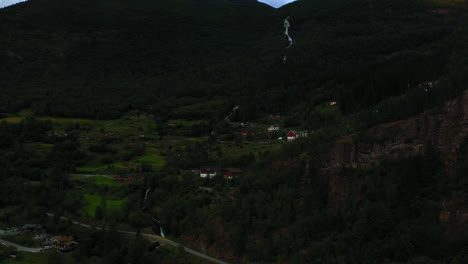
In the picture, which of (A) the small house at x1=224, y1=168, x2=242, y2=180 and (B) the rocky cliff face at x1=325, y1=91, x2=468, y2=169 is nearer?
(B) the rocky cliff face at x1=325, y1=91, x2=468, y2=169

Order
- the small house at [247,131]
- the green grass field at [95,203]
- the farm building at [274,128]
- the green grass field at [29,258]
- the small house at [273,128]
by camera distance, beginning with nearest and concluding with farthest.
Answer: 1. the green grass field at [29,258]
2. the green grass field at [95,203]
3. the small house at [273,128]
4. the farm building at [274,128]
5. the small house at [247,131]

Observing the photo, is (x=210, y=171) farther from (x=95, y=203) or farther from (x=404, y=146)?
(x=404, y=146)

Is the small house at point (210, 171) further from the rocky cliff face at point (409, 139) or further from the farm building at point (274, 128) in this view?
the farm building at point (274, 128)

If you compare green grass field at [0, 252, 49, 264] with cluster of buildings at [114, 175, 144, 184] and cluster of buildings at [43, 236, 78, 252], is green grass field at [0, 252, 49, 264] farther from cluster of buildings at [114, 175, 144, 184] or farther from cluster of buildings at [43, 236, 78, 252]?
cluster of buildings at [114, 175, 144, 184]

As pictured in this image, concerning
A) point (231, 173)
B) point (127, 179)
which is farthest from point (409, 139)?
point (127, 179)

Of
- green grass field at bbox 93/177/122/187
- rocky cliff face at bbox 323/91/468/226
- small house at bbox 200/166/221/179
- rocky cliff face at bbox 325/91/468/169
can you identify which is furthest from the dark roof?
rocky cliff face at bbox 325/91/468/169

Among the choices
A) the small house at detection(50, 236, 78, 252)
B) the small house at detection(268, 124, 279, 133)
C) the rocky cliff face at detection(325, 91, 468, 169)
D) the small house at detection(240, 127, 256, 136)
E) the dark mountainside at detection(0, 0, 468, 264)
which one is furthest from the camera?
the small house at detection(240, 127, 256, 136)

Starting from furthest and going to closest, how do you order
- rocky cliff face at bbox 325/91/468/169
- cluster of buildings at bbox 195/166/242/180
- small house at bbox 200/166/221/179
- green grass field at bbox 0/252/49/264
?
small house at bbox 200/166/221/179 < cluster of buildings at bbox 195/166/242/180 < green grass field at bbox 0/252/49/264 < rocky cliff face at bbox 325/91/468/169

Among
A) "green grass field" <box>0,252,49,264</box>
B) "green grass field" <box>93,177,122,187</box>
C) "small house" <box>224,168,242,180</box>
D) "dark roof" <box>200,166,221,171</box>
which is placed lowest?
"green grass field" <box>0,252,49,264</box>

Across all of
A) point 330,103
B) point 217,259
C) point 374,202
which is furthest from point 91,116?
point 374,202

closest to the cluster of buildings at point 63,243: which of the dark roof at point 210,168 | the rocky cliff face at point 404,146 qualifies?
the dark roof at point 210,168
